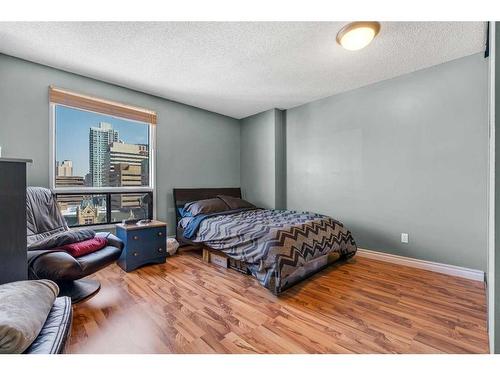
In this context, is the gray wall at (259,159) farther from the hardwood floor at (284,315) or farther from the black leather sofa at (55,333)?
the black leather sofa at (55,333)

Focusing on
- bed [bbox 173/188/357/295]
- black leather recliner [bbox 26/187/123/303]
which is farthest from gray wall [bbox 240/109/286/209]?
black leather recliner [bbox 26/187/123/303]

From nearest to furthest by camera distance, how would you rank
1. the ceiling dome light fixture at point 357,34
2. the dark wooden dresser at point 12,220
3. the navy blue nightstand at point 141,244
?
the dark wooden dresser at point 12,220 < the ceiling dome light fixture at point 357,34 < the navy blue nightstand at point 141,244

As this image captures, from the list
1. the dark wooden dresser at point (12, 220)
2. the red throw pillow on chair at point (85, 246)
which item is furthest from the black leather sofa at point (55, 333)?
the red throw pillow on chair at point (85, 246)

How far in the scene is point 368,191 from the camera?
123 inches

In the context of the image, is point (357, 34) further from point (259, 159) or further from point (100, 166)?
point (100, 166)

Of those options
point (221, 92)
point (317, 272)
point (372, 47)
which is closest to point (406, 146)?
point (372, 47)

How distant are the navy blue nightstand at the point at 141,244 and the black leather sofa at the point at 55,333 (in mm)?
1560

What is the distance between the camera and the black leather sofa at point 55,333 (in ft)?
2.66

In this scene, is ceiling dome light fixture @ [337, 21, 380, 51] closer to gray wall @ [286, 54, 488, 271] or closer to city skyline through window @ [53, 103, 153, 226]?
gray wall @ [286, 54, 488, 271]

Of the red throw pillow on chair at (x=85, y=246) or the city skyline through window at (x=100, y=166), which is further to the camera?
the city skyline through window at (x=100, y=166)

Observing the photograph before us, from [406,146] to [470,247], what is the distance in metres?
1.29
